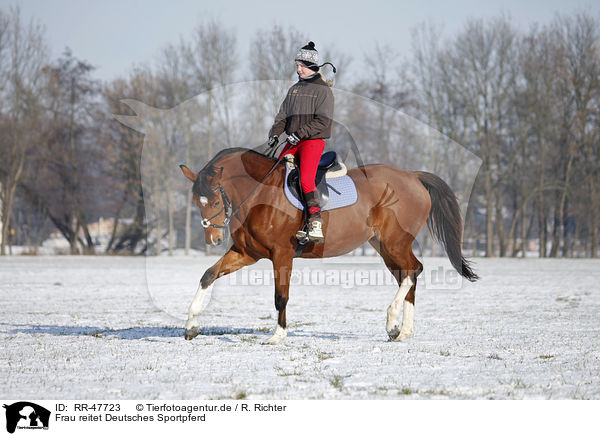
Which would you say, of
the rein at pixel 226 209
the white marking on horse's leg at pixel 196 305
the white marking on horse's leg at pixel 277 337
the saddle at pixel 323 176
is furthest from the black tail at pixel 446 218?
the white marking on horse's leg at pixel 196 305

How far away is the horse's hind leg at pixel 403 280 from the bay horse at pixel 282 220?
13mm

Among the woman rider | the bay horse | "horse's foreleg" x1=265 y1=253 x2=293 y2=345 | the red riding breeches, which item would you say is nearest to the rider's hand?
the woman rider

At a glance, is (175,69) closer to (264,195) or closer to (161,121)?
(161,121)

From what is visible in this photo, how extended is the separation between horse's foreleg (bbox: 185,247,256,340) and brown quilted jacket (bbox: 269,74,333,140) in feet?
5.38

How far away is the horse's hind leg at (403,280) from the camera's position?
7453 mm

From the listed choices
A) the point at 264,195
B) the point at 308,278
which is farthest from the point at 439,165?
the point at 264,195

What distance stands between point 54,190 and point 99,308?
3800cm

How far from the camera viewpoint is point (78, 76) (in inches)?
1793

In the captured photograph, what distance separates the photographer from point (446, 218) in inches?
341

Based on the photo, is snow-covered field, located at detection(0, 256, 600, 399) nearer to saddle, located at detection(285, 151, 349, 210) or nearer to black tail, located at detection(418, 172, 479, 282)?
black tail, located at detection(418, 172, 479, 282)
